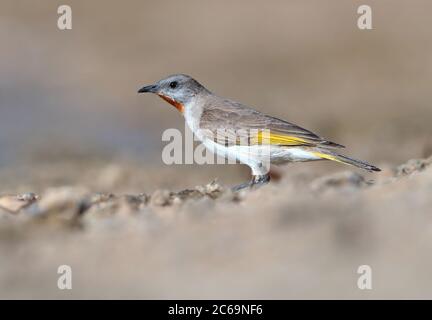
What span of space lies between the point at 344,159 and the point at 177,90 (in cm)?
265

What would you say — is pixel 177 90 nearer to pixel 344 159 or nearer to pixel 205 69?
pixel 344 159

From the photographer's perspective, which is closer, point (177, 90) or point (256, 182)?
point (256, 182)

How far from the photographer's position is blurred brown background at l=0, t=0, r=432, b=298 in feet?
20.3

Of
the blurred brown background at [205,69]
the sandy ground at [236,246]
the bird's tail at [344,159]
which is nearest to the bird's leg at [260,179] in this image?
the bird's tail at [344,159]

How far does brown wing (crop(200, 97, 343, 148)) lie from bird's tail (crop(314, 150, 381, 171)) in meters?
0.13

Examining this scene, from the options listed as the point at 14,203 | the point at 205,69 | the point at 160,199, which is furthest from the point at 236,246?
the point at 205,69

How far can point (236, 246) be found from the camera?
6.52 meters

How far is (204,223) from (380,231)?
1444 mm

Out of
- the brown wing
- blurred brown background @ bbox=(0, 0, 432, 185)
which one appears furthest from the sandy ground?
blurred brown background @ bbox=(0, 0, 432, 185)

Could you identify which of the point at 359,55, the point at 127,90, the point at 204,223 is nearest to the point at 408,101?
the point at 359,55

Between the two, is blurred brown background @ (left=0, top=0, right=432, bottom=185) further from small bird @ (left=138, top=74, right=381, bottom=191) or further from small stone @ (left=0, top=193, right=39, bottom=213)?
small stone @ (left=0, top=193, right=39, bottom=213)

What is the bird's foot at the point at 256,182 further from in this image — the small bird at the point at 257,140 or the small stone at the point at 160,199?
the small stone at the point at 160,199

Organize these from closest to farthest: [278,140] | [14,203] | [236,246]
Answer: [236,246] → [14,203] → [278,140]

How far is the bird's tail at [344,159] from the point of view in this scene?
373 inches
